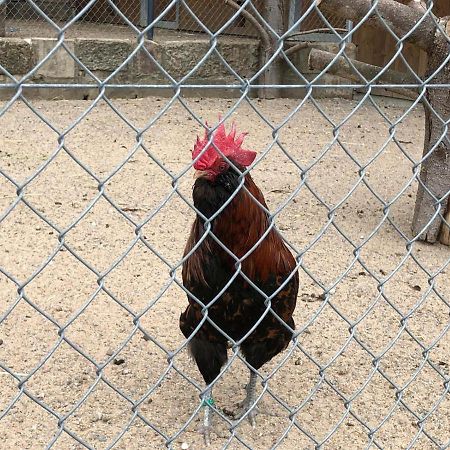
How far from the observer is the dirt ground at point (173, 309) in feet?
8.19

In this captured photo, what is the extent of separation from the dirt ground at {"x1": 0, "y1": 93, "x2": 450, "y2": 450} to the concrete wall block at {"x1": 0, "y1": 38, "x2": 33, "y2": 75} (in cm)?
125

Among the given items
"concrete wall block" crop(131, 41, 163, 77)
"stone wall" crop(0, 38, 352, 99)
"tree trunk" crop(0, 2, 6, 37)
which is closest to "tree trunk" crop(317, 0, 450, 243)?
A: "stone wall" crop(0, 38, 352, 99)

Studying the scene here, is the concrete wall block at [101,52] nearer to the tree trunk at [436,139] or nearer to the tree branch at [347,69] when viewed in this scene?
the tree branch at [347,69]

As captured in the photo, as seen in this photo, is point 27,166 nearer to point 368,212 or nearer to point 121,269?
point 121,269

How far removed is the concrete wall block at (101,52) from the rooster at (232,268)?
19.0 ft

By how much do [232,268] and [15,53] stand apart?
233 inches

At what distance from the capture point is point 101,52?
8117mm

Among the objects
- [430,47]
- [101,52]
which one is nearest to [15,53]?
[101,52]


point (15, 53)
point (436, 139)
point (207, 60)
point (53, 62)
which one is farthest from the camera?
point (207, 60)

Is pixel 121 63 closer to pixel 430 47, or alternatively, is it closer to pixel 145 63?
pixel 145 63

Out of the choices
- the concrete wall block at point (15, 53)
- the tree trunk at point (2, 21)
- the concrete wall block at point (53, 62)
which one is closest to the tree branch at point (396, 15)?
the concrete wall block at point (53, 62)

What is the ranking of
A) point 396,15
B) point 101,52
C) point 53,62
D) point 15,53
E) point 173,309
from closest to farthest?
point 173,309, point 396,15, point 15,53, point 53,62, point 101,52

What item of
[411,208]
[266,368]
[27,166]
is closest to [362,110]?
[411,208]

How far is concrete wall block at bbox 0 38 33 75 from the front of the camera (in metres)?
7.67
